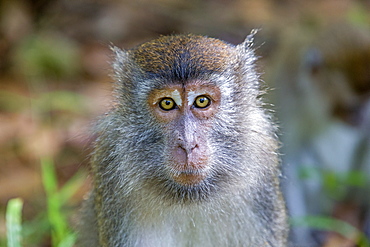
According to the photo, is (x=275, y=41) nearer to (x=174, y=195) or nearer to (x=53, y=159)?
(x=53, y=159)

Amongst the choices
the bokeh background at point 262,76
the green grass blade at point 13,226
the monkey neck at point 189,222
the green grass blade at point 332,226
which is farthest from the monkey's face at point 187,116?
the green grass blade at point 332,226

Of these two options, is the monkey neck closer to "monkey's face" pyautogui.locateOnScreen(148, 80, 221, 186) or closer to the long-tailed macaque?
the long-tailed macaque

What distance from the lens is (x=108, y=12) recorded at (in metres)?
9.68

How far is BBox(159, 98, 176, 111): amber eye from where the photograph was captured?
354 cm

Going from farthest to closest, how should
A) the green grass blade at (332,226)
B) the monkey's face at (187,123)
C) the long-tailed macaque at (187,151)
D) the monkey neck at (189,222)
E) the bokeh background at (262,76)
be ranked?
the bokeh background at (262,76), the green grass blade at (332,226), the monkey neck at (189,222), the long-tailed macaque at (187,151), the monkey's face at (187,123)

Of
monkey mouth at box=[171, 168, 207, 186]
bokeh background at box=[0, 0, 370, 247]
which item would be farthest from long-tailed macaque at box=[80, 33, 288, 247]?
bokeh background at box=[0, 0, 370, 247]

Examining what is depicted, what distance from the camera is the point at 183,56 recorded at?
3.62 metres

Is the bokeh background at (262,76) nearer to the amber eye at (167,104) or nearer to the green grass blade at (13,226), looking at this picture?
the green grass blade at (13,226)

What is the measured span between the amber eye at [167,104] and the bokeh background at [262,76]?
34.3 inches

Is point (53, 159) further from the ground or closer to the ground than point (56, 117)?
closer to the ground

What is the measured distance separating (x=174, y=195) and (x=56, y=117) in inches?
178

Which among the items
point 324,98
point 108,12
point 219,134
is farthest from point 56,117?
point 219,134

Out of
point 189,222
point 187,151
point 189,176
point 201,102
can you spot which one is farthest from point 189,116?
point 189,222

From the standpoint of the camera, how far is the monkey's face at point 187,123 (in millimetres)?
3354
